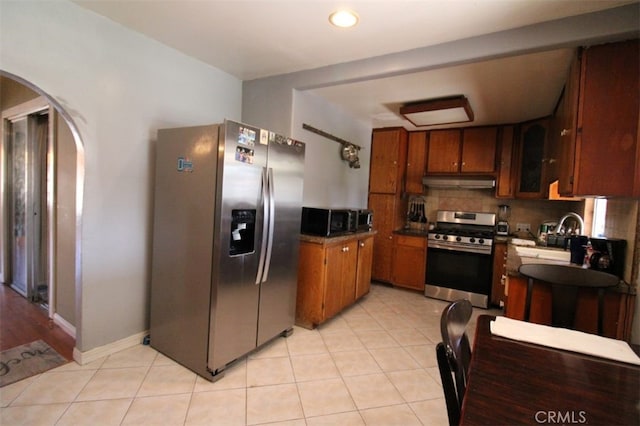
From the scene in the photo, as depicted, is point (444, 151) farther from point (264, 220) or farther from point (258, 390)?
point (258, 390)

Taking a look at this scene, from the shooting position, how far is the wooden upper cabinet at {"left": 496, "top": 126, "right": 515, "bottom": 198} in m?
3.72

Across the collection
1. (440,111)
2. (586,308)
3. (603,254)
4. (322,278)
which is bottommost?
(322,278)

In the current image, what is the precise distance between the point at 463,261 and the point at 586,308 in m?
1.84

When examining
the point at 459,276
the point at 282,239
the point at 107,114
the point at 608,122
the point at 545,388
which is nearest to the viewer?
the point at 545,388

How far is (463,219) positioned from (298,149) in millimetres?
2860

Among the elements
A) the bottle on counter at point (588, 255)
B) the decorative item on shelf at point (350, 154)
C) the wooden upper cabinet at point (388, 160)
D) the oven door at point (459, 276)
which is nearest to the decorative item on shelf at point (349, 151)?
the decorative item on shelf at point (350, 154)

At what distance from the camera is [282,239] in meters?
2.39

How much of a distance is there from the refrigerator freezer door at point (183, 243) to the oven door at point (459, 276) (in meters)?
3.00

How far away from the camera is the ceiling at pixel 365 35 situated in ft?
5.66

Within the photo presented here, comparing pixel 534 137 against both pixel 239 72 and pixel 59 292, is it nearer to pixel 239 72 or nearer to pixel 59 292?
pixel 239 72

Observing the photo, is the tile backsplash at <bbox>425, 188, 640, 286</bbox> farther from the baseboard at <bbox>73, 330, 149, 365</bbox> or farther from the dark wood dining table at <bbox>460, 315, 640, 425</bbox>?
the baseboard at <bbox>73, 330, 149, 365</bbox>

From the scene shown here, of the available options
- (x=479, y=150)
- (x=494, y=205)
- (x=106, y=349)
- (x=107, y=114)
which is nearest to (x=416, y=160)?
(x=479, y=150)

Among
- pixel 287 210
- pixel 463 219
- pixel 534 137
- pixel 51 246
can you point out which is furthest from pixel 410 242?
pixel 51 246

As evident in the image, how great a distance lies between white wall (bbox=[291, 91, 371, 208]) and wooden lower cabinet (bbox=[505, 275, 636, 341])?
200 centimetres
